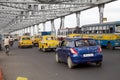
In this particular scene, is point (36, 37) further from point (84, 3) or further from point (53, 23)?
point (53, 23)

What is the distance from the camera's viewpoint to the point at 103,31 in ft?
104

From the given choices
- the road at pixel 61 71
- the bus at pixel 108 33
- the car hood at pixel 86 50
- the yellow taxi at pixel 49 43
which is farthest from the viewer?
the yellow taxi at pixel 49 43

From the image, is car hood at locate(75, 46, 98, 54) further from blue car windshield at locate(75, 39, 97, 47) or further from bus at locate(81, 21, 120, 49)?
bus at locate(81, 21, 120, 49)

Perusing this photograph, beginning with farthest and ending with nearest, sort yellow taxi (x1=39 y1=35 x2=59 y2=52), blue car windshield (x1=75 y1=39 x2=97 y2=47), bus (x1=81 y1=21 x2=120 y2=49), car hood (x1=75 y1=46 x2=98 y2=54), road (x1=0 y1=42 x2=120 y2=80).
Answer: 1. yellow taxi (x1=39 y1=35 x2=59 y2=52)
2. bus (x1=81 y1=21 x2=120 y2=49)
3. blue car windshield (x1=75 y1=39 x2=97 y2=47)
4. car hood (x1=75 y1=46 x2=98 y2=54)
5. road (x1=0 y1=42 x2=120 y2=80)

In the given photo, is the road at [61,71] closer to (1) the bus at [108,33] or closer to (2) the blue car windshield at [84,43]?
(2) the blue car windshield at [84,43]

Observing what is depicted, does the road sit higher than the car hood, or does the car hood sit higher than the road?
the car hood

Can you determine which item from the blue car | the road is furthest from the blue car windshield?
the road

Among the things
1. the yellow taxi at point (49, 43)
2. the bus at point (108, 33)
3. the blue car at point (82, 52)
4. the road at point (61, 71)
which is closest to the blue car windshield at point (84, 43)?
the blue car at point (82, 52)

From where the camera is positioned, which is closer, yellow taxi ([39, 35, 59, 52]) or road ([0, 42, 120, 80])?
road ([0, 42, 120, 80])

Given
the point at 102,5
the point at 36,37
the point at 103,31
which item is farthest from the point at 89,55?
the point at 36,37

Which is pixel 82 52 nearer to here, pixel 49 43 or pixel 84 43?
pixel 84 43

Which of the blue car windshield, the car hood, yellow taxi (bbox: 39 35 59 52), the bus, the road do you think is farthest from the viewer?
yellow taxi (bbox: 39 35 59 52)

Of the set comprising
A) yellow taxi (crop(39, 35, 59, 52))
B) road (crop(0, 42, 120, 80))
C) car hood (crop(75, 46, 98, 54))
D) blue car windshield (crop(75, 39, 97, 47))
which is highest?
blue car windshield (crop(75, 39, 97, 47))

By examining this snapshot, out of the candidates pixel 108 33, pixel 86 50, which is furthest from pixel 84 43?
pixel 108 33
